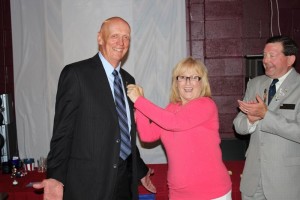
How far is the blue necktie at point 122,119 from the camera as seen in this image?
1911 millimetres

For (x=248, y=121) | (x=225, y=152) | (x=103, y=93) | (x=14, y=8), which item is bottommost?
(x=225, y=152)

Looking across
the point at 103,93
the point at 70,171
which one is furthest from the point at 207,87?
the point at 70,171

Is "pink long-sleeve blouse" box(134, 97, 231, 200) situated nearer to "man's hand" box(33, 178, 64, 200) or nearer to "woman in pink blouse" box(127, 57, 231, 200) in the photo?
"woman in pink blouse" box(127, 57, 231, 200)

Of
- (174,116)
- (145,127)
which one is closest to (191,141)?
(174,116)

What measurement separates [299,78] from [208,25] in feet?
5.25

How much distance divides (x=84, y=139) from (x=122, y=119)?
0.25 meters

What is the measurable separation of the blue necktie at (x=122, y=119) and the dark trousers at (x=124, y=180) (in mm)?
49

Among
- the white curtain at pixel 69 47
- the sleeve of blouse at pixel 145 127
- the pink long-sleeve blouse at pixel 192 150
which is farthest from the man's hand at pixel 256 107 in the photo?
the white curtain at pixel 69 47

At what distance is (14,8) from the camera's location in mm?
3451

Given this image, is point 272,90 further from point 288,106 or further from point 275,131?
point 275,131

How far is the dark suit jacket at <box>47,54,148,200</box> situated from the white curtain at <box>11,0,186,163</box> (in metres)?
1.66

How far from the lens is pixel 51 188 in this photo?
1.73 meters

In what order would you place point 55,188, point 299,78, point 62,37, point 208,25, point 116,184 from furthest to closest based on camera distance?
point 208,25
point 62,37
point 299,78
point 116,184
point 55,188

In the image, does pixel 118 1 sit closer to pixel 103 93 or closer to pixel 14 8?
pixel 14 8
